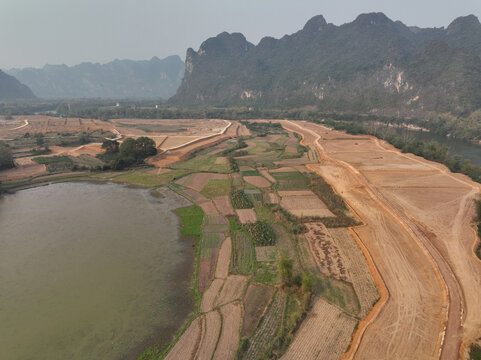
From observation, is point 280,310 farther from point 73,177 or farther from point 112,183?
point 73,177

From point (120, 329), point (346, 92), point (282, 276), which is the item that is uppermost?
point (346, 92)

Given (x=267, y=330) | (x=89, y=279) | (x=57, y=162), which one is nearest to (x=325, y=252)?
(x=267, y=330)

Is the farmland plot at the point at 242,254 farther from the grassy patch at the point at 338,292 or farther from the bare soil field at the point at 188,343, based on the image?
the bare soil field at the point at 188,343

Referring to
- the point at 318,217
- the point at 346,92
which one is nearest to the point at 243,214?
the point at 318,217

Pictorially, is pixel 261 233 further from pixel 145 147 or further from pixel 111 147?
pixel 111 147

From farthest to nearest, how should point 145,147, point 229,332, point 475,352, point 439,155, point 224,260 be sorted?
point 145,147, point 439,155, point 224,260, point 229,332, point 475,352
